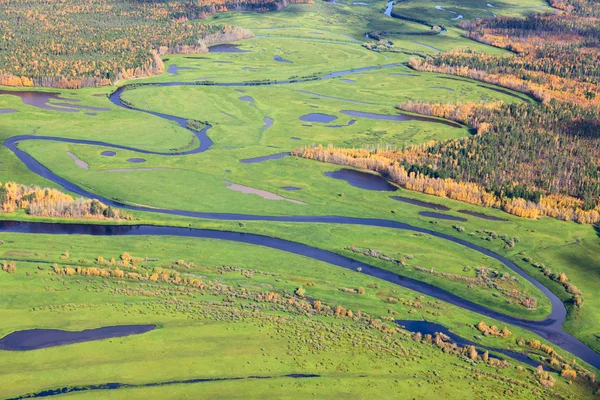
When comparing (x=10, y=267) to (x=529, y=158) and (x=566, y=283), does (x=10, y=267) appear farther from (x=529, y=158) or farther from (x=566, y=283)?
(x=529, y=158)

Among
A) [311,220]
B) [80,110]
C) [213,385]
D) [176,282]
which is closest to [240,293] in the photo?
[176,282]

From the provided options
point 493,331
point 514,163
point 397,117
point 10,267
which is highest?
point 514,163

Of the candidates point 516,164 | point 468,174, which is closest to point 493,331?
point 468,174

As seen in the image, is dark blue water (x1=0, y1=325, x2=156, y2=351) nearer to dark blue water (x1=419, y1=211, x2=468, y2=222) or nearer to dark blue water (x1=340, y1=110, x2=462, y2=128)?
dark blue water (x1=419, y1=211, x2=468, y2=222)

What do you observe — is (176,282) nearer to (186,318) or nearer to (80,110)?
(186,318)

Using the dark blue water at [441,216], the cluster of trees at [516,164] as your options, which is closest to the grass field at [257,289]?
the dark blue water at [441,216]

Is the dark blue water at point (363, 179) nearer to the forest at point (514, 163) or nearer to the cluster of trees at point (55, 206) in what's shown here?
the forest at point (514, 163)

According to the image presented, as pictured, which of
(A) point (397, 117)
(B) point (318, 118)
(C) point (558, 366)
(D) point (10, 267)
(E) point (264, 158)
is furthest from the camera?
(A) point (397, 117)

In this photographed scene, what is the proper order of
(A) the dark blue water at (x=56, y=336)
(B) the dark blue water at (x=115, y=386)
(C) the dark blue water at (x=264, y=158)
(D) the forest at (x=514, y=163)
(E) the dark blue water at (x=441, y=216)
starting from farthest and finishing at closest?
(C) the dark blue water at (x=264, y=158)
(D) the forest at (x=514, y=163)
(E) the dark blue water at (x=441, y=216)
(A) the dark blue water at (x=56, y=336)
(B) the dark blue water at (x=115, y=386)
